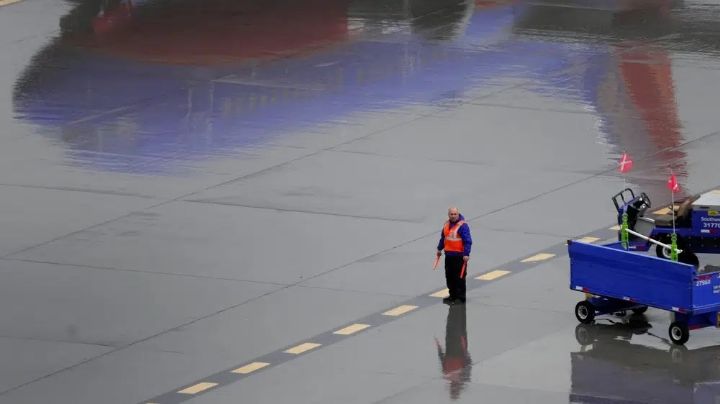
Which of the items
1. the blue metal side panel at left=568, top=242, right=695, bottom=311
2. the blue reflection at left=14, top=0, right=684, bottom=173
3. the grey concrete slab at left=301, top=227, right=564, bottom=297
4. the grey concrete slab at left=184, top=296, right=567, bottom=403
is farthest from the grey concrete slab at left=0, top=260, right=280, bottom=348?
the blue reflection at left=14, top=0, right=684, bottom=173

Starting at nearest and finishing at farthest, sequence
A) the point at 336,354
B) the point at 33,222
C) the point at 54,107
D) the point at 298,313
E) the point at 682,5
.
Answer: the point at 336,354 → the point at 298,313 → the point at 33,222 → the point at 54,107 → the point at 682,5

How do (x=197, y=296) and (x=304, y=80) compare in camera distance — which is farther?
(x=304, y=80)

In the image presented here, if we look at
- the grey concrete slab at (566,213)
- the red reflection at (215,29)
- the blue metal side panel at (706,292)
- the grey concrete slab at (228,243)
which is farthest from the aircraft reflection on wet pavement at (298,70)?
the blue metal side panel at (706,292)

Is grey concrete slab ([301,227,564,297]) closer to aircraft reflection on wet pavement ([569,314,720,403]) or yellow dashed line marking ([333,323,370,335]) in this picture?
yellow dashed line marking ([333,323,370,335])

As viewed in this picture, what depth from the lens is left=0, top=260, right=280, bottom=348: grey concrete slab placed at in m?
28.1

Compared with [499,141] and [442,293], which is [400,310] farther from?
[499,141]

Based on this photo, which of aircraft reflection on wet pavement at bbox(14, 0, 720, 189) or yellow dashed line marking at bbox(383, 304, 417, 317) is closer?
yellow dashed line marking at bbox(383, 304, 417, 317)

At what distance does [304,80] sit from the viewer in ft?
145

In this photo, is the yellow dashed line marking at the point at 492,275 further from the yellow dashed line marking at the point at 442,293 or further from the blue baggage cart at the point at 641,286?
the blue baggage cart at the point at 641,286

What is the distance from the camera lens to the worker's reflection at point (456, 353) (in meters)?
25.6

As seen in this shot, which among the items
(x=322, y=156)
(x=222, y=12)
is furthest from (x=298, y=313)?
(x=222, y=12)

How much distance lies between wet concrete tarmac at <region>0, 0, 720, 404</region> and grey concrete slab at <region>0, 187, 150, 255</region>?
3.0 inches

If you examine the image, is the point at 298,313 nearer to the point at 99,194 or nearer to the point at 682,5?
the point at 99,194

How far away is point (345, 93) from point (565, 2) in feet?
36.3
